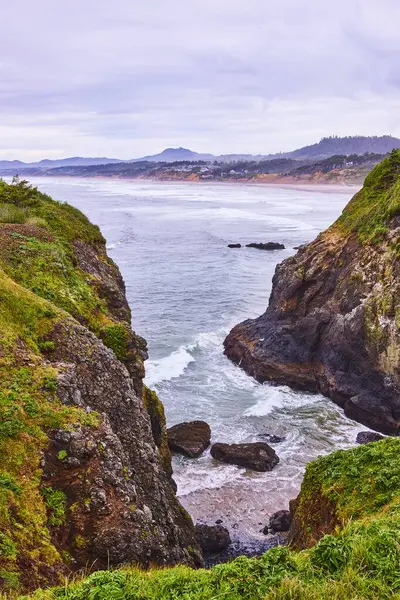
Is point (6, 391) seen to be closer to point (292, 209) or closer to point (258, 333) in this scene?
point (258, 333)

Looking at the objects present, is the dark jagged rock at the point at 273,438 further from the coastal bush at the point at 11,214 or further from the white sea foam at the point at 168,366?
the coastal bush at the point at 11,214

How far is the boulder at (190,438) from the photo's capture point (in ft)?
72.1

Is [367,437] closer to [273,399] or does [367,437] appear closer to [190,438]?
[273,399]

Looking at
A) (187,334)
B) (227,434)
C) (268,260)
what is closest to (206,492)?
(227,434)

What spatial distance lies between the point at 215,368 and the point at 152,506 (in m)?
20.1

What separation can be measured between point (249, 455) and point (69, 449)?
1308cm

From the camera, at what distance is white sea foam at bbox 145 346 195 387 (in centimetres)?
2905

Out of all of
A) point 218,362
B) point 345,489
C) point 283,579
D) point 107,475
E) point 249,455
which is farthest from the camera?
point 218,362

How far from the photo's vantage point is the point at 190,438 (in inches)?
886

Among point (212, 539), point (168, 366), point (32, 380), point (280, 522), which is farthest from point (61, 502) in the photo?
point (168, 366)

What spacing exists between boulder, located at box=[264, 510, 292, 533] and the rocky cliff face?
8.88 m

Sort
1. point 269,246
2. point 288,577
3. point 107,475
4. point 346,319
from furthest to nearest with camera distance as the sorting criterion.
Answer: point 269,246, point 346,319, point 107,475, point 288,577

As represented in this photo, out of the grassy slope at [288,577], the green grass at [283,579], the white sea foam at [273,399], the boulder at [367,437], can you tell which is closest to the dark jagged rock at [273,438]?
the white sea foam at [273,399]

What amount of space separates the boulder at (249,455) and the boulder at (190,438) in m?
0.67
